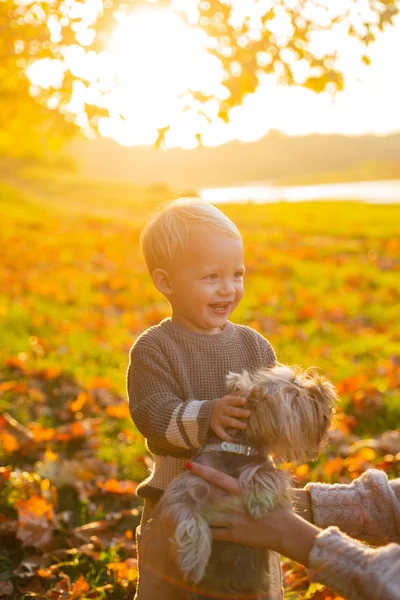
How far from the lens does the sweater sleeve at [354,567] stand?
6.64ft

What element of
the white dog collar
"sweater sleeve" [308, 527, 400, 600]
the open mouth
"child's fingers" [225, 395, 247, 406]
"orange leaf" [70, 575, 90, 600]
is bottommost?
"orange leaf" [70, 575, 90, 600]

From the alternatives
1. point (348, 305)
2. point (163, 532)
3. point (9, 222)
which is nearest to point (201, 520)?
point (163, 532)

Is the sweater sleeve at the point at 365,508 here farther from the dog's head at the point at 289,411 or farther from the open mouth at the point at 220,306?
the open mouth at the point at 220,306

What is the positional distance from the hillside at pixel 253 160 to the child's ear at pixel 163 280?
4271 inches

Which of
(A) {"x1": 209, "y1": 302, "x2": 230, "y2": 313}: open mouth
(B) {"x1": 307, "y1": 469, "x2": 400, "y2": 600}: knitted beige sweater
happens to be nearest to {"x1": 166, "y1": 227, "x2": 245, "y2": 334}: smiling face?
(A) {"x1": 209, "y1": 302, "x2": 230, "y2": 313}: open mouth

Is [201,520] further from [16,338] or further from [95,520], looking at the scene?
[16,338]

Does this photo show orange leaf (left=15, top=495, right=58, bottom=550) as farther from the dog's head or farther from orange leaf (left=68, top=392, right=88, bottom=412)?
the dog's head

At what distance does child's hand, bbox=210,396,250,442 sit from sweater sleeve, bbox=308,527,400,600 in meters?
0.46

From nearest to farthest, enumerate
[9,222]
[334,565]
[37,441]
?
[334,565] < [37,441] < [9,222]

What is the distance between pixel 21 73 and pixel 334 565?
6.58 metres

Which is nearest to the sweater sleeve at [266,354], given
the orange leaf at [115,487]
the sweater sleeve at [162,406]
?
the sweater sleeve at [162,406]

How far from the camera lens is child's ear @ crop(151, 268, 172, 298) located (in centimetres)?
276

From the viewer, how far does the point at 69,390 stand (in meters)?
6.04

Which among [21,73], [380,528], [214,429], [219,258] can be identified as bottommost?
[380,528]
